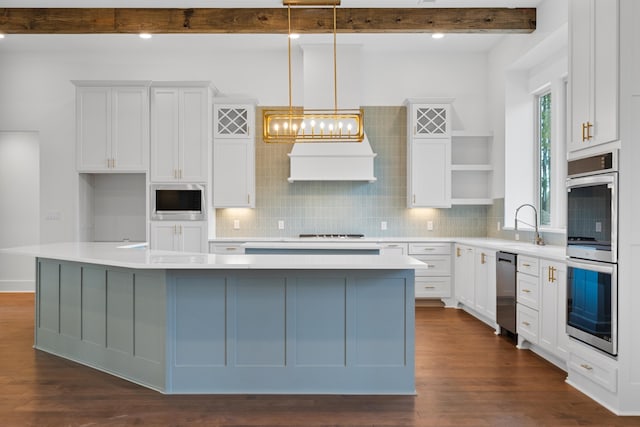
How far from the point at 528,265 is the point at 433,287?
210 centimetres

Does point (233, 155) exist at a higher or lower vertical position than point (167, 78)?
lower

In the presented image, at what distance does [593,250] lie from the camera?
10.2 feet

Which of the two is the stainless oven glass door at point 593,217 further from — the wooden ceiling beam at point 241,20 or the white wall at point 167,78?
the white wall at point 167,78

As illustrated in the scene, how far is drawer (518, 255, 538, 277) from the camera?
158 inches

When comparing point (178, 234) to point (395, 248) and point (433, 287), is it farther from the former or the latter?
point (433, 287)

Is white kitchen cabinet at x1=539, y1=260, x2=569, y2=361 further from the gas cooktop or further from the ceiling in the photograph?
the ceiling

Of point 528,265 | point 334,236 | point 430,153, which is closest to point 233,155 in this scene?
point 334,236

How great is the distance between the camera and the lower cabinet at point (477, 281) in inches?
197

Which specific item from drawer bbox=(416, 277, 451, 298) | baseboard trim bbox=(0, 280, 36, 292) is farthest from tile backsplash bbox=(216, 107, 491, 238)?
baseboard trim bbox=(0, 280, 36, 292)

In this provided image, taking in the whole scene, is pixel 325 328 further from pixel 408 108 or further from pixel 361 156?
pixel 408 108

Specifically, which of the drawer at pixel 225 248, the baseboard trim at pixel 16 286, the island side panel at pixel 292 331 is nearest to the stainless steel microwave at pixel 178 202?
the drawer at pixel 225 248

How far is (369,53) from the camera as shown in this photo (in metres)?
6.68

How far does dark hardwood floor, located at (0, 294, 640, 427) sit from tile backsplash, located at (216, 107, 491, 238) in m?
2.87

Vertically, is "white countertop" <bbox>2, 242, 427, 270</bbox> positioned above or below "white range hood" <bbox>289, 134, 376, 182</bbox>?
below
